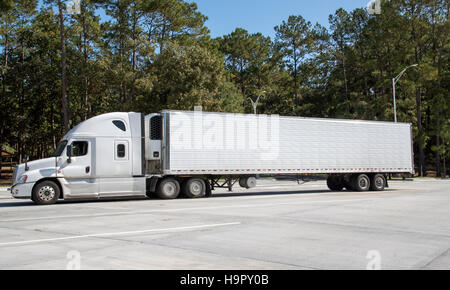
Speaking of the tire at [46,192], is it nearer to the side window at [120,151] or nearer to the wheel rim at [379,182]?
the side window at [120,151]

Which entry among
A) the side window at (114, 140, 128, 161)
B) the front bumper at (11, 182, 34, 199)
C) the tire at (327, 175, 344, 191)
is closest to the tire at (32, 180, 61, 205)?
the front bumper at (11, 182, 34, 199)

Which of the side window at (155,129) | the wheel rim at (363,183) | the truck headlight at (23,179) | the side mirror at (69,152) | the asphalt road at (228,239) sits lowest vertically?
the asphalt road at (228,239)

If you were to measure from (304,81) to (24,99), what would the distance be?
39745 mm

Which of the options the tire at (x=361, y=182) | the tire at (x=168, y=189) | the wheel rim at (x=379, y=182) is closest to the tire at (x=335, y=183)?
the tire at (x=361, y=182)

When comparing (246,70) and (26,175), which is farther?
(246,70)

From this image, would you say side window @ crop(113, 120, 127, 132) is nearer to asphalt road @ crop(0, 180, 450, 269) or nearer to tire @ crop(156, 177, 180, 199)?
tire @ crop(156, 177, 180, 199)

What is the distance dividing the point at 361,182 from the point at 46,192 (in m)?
16.4

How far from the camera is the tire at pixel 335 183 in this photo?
2533 cm

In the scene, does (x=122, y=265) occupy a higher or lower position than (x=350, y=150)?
lower

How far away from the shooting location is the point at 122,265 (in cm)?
637

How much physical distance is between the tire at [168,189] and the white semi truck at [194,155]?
0.04 metres

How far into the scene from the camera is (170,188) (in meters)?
19.8
